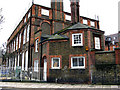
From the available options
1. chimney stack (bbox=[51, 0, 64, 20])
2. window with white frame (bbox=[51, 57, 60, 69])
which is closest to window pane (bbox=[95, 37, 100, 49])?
window with white frame (bbox=[51, 57, 60, 69])

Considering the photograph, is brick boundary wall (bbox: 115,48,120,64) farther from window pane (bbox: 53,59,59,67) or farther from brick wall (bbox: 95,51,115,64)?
window pane (bbox: 53,59,59,67)

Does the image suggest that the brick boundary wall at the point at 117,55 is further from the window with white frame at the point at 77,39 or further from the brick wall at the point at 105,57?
the window with white frame at the point at 77,39

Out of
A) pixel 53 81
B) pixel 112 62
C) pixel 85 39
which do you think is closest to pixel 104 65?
pixel 112 62

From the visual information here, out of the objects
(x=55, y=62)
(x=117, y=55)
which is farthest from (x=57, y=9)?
(x=117, y=55)

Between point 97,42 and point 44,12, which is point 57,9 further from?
point 97,42

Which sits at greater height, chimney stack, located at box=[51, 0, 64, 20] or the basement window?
chimney stack, located at box=[51, 0, 64, 20]

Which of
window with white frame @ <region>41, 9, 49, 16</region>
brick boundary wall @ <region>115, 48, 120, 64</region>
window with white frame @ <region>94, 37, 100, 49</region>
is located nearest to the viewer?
Result: brick boundary wall @ <region>115, 48, 120, 64</region>

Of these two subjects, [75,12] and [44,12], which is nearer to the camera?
[75,12]

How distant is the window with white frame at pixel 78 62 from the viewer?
577 inches

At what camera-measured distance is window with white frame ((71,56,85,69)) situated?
48.1ft

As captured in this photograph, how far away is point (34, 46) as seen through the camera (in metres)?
21.3

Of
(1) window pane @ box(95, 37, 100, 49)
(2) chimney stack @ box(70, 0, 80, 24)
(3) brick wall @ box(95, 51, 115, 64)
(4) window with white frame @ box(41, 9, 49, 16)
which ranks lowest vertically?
(3) brick wall @ box(95, 51, 115, 64)

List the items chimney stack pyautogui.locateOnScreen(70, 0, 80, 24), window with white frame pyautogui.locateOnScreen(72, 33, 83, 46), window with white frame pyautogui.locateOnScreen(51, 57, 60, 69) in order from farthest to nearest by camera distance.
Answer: chimney stack pyautogui.locateOnScreen(70, 0, 80, 24)
window with white frame pyautogui.locateOnScreen(51, 57, 60, 69)
window with white frame pyautogui.locateOnScreen(72, 33, 83, 46)

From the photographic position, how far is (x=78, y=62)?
48.7 ft
